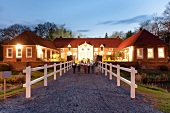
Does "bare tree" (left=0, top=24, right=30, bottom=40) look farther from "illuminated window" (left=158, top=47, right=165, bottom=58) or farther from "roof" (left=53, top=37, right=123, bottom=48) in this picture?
"illuminated window" (left=158, top=47, right=165, bottom=58)

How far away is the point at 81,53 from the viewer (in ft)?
160

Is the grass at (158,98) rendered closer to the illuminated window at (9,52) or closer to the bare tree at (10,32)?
the illuminated window at (9,52)

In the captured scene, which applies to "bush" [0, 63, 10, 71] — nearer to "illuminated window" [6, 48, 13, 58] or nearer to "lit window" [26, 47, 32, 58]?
"lit window" [26, 47, 32, 58]

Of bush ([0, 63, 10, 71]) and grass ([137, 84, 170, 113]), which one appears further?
bush ([0, 63, 10, 71])

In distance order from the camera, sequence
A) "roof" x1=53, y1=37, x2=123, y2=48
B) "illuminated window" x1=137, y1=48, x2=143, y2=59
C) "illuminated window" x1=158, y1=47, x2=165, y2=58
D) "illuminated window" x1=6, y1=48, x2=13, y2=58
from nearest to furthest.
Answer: "illuminated window" x1=158, y1=47, x2=165, y2=58, "illuminated window" x1=137, y1=48, x2=143, y2=59, "illuminated window" x1=6, y1=48, x2=13, y2=58, "roof" x1=53, y1=37, x2=123, y2=48

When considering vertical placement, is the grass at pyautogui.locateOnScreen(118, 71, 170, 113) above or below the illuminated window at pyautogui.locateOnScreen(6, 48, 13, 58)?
below

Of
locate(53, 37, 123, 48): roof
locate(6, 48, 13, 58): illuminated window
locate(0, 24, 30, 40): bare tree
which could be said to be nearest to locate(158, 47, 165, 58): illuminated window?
locate(53, 37, 123, 48): roof

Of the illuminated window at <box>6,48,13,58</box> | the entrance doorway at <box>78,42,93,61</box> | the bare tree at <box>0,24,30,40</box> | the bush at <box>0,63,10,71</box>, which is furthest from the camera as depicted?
the bare tree at <box>0,24,30,40</box>

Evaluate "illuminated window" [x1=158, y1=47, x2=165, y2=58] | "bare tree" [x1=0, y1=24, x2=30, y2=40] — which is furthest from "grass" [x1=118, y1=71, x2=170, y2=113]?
"bare tree" [x1=0, y1=24, x2=30, y2=40]

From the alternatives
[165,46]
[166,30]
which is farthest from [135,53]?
[166,30]

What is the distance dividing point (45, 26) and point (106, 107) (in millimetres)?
71641

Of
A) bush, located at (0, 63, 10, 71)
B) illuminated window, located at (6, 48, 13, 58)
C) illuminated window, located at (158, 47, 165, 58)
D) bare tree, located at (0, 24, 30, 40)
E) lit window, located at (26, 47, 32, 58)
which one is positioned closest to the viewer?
bush, located at (0, 63, 10, 71)

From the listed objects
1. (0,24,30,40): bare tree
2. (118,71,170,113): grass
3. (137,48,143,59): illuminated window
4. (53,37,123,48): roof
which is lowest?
(118,71,170,113): grass

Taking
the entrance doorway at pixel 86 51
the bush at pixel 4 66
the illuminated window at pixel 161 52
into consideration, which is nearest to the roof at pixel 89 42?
the entrance doorway at pixel 86 51
